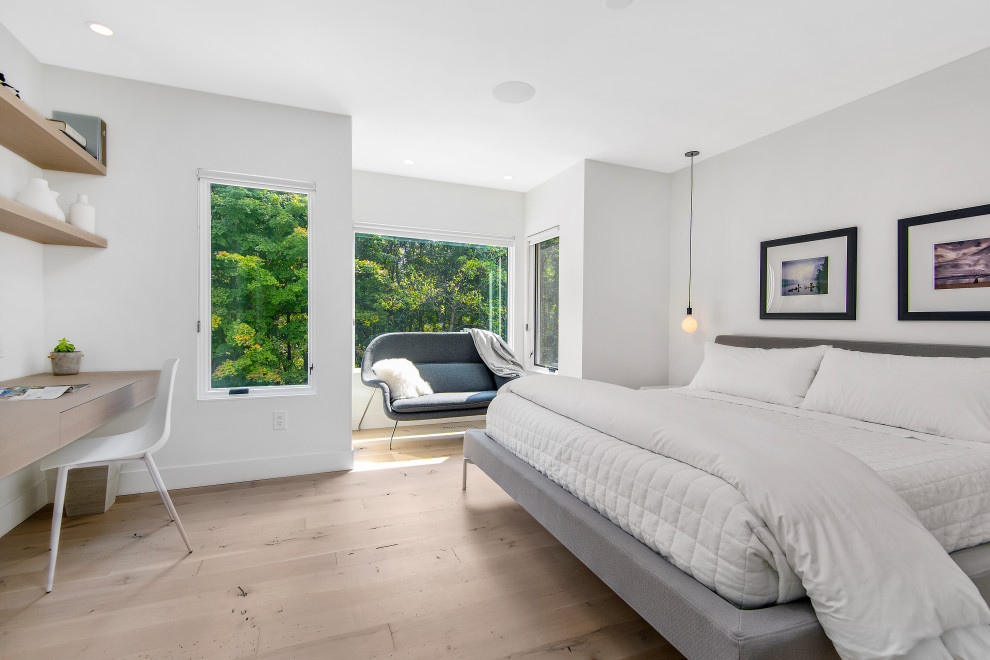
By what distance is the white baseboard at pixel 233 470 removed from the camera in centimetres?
290

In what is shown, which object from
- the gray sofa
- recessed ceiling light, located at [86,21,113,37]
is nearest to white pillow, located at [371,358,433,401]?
the gray sofa

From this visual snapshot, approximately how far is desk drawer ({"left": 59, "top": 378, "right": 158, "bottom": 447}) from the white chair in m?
0.15

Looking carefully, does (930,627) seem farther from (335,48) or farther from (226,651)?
(335,48)

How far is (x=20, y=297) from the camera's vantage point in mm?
2480

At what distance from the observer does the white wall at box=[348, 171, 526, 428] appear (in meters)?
4.60

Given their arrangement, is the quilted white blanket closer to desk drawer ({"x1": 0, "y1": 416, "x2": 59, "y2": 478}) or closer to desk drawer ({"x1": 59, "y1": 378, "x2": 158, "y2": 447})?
desk drawer ({"x1": 0, "y1": 416, "x2": 59, "y2": 478})

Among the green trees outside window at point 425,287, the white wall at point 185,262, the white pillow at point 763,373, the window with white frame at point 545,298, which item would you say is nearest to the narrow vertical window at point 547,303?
the window with white frame at point 545,298

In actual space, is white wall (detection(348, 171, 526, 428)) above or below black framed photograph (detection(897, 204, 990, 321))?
above

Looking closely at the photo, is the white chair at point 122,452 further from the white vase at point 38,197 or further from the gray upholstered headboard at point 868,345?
the gray upholstered headboard at point 868,345

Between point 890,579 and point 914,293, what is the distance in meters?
2.31

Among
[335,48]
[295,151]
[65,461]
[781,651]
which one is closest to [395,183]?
[295,151]

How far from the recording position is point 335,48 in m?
2.50

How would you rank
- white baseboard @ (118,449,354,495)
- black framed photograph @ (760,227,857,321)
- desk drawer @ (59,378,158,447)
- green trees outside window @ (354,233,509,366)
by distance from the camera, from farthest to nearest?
green trees outside window @ (354,233,509,366) < black framed photograph @ (760,227,857,321) < white baseboard @ (118,449,354,495) < desk drawer @ (59,378,158,447)

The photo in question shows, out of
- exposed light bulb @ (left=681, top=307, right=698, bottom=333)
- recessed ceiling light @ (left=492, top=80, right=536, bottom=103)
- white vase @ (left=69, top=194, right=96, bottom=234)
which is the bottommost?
exposed light bulb @ (left=681, top=307, right=698, bottom=333)
